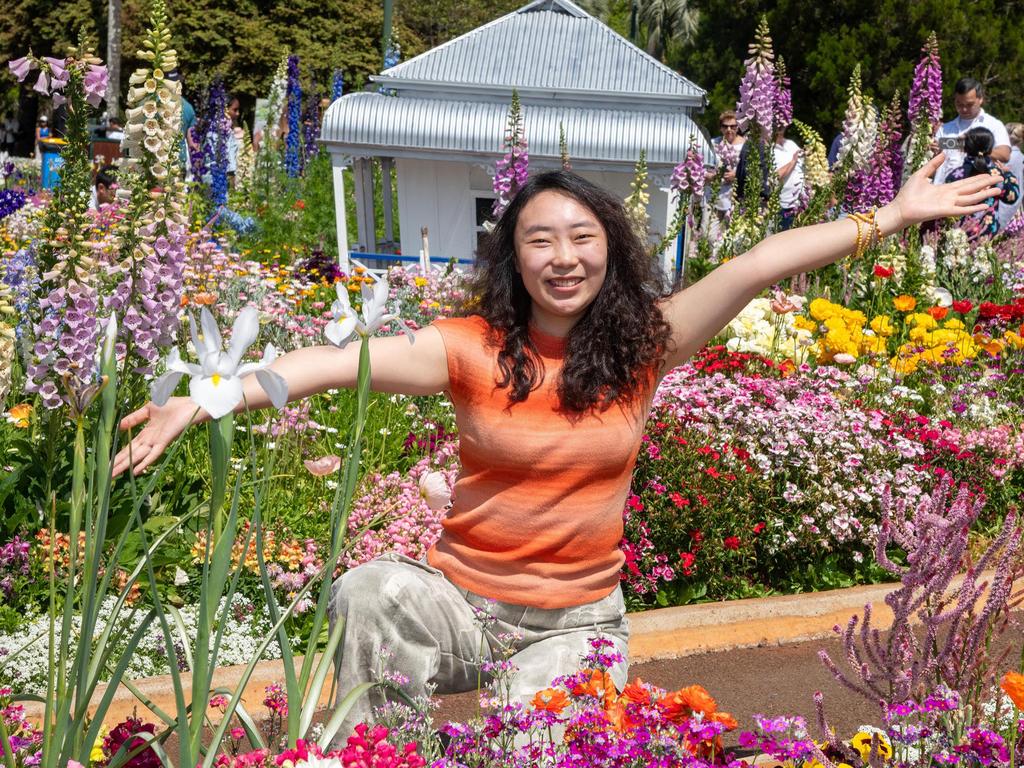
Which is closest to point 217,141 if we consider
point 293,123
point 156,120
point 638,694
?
point 293,123

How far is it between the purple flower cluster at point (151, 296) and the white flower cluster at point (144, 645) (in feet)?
2.58

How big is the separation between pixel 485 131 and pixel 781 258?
6.43 meters

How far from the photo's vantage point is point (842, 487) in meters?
4.42

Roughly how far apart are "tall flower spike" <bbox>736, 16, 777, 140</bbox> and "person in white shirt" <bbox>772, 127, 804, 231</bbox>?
0.83 m

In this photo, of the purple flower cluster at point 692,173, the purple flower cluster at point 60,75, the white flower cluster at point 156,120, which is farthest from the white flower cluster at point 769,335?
the purple flower cluster at point 60,75

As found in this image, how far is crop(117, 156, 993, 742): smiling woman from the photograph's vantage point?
8.01 feet

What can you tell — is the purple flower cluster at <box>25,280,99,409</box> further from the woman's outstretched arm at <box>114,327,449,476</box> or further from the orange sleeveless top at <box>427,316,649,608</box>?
the orange sleeveless top at <box>427,316,649,608</box>

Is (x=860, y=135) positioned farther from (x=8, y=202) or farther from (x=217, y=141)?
(x=217, y=141)

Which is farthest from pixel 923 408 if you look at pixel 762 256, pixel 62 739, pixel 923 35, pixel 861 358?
pixel 923 35

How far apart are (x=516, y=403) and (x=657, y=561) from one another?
173 centimetres

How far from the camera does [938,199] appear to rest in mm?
2867

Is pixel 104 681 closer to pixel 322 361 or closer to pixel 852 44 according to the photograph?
pixel 322 361

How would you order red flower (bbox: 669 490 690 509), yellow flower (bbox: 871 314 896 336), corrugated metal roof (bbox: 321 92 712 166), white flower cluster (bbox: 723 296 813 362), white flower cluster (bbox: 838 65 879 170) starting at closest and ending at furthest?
red flower (bbox: 669 490 690 509), white flower cluster (bbox: 723 296 813 362), yellow flower (bbox: 871 314 896 336), white flower cluster (bbox: 838 65 879 170), corrugated metal roof (bbox: 321 92 712 166)

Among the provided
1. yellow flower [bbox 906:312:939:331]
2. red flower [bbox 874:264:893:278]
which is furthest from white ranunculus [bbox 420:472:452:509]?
red flower [bbox 874:264:893:278]
